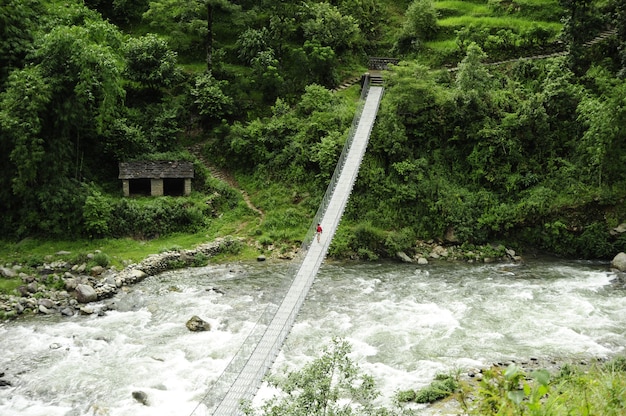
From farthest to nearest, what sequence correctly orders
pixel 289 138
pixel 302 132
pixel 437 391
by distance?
pixel 289 138
pixel 302 132
pixel 437 391

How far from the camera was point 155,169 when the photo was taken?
3056cm

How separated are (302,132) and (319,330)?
14255mm

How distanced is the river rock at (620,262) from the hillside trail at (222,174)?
16.9 m

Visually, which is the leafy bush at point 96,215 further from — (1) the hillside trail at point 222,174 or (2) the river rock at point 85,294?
(1) the hillside trail at point 222,174

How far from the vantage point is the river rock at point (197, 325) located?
69.8 feet

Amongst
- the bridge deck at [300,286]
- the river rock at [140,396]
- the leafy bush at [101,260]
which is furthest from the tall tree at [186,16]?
the river rock at [140,396]

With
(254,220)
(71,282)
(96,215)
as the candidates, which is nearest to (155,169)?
(96,215)

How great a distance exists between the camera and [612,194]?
28328mm

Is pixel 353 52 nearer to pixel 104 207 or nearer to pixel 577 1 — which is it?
pixel 577 1

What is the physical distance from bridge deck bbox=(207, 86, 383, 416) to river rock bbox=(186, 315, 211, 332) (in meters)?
3.47

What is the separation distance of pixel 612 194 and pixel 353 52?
19.8m

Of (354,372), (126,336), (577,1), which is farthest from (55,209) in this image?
(577,1)

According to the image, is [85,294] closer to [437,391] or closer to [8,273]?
[8,273]

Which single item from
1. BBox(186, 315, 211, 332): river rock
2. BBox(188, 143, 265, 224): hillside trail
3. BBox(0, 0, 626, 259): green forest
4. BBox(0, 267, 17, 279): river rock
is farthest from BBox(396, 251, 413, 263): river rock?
BBox(0, 267, 17, 279): river rock
